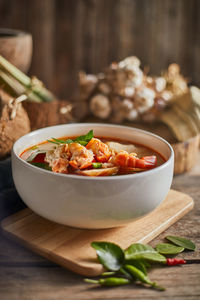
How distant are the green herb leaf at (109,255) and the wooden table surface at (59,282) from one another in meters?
0.07

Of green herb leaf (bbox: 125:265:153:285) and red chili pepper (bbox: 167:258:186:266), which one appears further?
red chili pepper (bbox: 167:258:186:266)

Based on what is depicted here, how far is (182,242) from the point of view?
1343 mm

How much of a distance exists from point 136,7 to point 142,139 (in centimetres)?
289

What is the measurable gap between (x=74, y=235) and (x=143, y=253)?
0.80 feet

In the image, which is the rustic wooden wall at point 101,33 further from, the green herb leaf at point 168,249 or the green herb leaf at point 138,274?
the green herb leaf at point 138,274

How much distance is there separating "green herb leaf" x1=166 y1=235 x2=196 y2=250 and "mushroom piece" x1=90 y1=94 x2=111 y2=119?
3.76 feet

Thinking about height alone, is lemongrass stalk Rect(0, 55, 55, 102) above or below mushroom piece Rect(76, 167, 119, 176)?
above

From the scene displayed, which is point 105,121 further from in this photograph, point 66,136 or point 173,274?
point 173,274

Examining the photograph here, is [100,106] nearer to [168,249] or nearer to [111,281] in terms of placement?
[168,249]

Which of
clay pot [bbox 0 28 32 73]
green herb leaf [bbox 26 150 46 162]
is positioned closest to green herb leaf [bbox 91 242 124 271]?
green herb leaf [bbox 26 150 46 162]

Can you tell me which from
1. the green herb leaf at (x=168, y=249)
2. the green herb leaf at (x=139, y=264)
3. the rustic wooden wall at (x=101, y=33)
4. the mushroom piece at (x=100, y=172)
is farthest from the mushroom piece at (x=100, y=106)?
the rustic wooden wall at (x=101, y=33)

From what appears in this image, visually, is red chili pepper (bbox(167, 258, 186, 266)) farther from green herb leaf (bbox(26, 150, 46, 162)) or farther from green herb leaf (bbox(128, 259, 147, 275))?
green herb leaf (bbox(26, 150, 46, 162))

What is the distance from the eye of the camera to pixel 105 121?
2441 millimetres

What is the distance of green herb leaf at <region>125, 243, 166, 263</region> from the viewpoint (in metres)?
1.19
